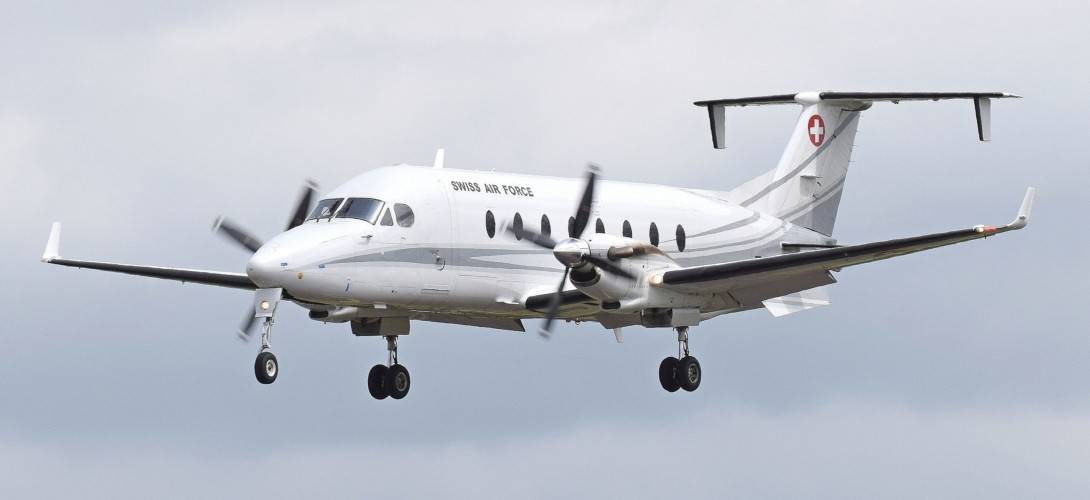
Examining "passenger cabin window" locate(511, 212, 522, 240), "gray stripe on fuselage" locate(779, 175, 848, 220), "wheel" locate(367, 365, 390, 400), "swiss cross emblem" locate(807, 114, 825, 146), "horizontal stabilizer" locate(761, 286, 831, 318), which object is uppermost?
"swiss cross emblem" locate(807, 114, 825, 146)

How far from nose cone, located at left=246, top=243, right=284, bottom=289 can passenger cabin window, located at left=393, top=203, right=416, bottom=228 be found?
2568 millimetres

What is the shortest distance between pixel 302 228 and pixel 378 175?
79.1 inches

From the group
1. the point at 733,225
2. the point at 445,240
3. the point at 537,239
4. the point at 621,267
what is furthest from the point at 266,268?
the point at 733,225

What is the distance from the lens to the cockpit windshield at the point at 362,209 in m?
33.5

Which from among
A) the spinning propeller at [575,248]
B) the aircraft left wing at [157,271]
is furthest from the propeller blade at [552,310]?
the aircraft left wing at [157,271]

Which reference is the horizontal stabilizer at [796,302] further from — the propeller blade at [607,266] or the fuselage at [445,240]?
the propeller blade at [607,266]

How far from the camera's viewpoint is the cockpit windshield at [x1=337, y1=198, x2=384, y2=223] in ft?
110

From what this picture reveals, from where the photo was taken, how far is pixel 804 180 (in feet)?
137

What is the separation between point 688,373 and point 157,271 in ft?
35.1

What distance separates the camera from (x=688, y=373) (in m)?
37.3

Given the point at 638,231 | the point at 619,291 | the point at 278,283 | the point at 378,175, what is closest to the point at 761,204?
the point at 638,231

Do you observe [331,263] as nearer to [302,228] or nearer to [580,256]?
[302,228]

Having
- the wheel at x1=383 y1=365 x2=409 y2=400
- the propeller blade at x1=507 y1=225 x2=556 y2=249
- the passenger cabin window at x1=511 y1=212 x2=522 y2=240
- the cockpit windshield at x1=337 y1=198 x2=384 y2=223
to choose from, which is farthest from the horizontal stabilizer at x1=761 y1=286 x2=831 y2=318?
the cockpit windshield at x1=337 y1=198 x2=384 y2=223

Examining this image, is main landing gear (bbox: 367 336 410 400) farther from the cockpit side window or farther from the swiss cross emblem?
the swiss cross emblem
